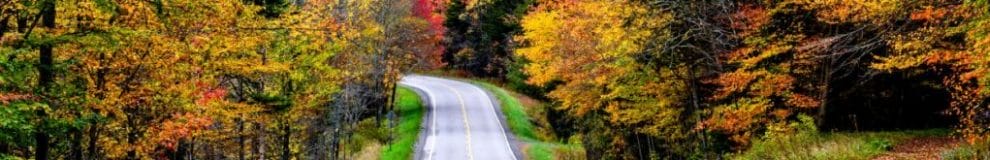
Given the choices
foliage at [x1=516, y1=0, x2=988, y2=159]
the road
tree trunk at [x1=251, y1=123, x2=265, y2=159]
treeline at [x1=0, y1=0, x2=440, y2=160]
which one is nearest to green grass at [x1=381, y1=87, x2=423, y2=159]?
the road

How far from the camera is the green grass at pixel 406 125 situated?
3731cm

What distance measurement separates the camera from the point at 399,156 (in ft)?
120

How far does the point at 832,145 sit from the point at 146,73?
50.4ft

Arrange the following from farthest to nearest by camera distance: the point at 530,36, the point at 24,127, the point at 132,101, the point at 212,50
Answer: the point at 530,36 → the point at 212,50 → the point at 132,101 → the point at 24,127

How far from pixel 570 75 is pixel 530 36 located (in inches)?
241

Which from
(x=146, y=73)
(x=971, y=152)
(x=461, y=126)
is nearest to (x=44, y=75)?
(x=146, y=73)

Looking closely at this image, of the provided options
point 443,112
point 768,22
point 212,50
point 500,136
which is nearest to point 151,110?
point 212,50

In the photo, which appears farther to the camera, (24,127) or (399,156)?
(399,156)

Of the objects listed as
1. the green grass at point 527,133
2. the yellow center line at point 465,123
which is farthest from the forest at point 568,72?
the yellow center line at point 465,123

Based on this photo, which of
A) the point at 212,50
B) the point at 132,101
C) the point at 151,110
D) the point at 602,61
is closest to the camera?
the point at 132,101

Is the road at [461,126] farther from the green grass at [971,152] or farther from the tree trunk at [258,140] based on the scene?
the green grass at [971,152]

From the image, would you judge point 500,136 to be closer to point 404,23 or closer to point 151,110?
point 404,23

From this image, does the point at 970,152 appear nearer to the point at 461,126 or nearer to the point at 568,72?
the point at 568,72

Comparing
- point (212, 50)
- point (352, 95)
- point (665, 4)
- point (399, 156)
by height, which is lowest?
point (399, 156)
